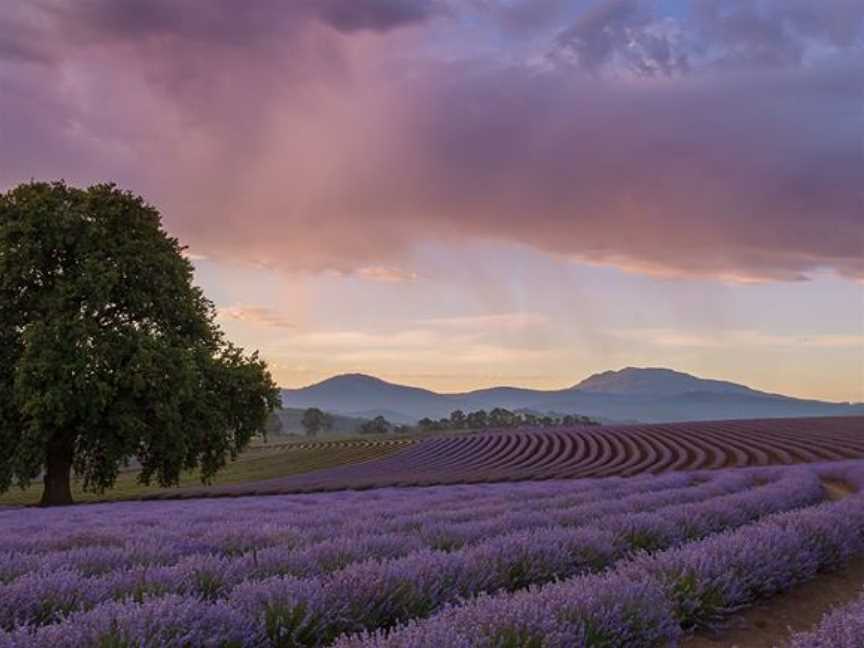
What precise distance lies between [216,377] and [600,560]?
20091mm

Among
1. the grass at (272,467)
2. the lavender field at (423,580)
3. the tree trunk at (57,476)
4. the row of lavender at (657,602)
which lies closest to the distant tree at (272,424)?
the grass at (272,467)

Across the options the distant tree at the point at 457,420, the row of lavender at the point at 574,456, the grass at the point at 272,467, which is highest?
the distant tree at the point at 457,420

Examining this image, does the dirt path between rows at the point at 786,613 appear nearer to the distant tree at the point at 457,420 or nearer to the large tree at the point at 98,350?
the large tree at the point at 98,350

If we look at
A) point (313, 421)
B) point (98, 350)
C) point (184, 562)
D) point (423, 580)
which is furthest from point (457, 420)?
point (423, 580)

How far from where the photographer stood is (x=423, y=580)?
4.61 meters

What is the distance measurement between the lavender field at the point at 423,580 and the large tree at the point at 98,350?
12.5 metres

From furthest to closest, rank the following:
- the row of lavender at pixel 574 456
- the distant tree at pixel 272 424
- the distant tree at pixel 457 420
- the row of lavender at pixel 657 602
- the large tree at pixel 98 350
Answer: the distant tree at pixel 457 420 < the distant tree at pixel 272 424 < the row of lavender at pixel 574 456 < the large tree at pixel 98 350 < the row of lavender at pixel 657 602

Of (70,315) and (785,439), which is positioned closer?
(70,315)

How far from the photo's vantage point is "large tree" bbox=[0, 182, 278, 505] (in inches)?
784

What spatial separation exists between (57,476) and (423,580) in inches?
853

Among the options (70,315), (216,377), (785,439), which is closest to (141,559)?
(70,315)

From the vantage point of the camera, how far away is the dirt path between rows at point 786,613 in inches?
179

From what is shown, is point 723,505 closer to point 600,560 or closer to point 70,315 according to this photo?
point 600,560

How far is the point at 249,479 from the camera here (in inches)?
1913
